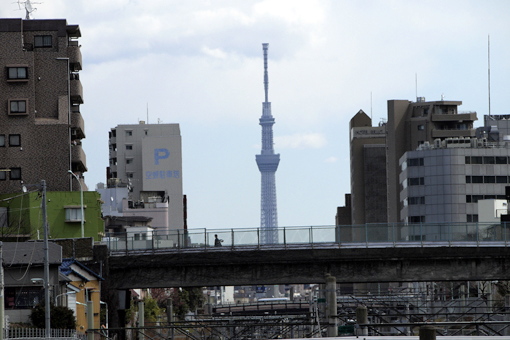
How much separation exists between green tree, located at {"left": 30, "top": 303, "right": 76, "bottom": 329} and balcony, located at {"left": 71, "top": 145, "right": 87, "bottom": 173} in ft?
147

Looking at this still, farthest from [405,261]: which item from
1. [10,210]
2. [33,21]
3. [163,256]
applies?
[33,21]

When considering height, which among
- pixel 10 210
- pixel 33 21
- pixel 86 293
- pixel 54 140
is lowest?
pixel 86 293

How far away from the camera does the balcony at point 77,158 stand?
104 meters

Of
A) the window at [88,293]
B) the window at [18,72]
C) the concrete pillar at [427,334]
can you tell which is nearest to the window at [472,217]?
the window at [18,72]

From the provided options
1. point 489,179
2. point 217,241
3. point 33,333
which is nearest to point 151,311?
point 217,241

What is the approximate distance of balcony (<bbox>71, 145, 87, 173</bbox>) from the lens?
104 m

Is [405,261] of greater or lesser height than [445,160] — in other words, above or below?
below

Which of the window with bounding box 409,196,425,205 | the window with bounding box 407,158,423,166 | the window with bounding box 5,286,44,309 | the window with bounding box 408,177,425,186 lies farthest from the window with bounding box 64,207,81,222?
the window with bounding box 409,196,425,205

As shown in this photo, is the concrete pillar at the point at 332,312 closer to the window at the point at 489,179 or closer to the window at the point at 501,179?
the window at the point at 489,179

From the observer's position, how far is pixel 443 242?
72438 mm

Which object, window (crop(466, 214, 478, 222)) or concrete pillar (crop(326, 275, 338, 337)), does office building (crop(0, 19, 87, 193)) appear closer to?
concrete pillar (crop(326, 275, 338, 337))

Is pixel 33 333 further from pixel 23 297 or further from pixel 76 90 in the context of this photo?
pixel 76 90

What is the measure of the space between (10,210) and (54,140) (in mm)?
7934

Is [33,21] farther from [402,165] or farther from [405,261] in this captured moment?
[402,165]
